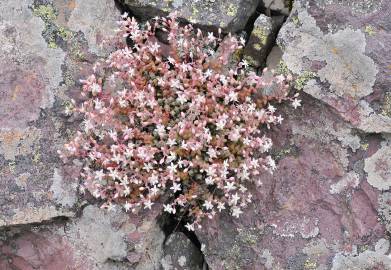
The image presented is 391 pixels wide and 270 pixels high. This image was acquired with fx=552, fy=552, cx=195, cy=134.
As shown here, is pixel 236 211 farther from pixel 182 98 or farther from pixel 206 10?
pixel 206 10

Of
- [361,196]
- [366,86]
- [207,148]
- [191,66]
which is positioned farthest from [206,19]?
[361,196]

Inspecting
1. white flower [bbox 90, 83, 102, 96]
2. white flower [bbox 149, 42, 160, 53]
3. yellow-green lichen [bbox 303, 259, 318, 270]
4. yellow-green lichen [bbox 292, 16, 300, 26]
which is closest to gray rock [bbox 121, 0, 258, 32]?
white flower [bbox 149, 42, 160, 53]

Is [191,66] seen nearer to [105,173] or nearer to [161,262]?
[105,173]

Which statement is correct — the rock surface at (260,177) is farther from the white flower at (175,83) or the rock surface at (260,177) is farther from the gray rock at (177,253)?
the white flower at (175,83)

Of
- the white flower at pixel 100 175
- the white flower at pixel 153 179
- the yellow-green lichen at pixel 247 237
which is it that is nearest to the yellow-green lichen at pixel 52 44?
the white flower at pixel 100 175

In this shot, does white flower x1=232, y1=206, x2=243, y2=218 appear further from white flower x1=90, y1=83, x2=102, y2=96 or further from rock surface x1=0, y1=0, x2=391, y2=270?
white flower x1=90, y1=83, x2=102, y2=96

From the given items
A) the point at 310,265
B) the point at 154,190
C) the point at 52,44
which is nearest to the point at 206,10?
the point at 52,44
